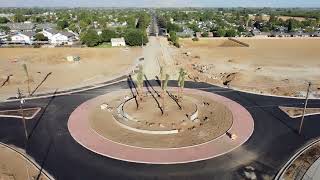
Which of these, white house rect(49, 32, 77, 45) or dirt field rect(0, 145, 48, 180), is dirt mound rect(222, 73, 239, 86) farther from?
white house rect(49, 32, 77, 45)

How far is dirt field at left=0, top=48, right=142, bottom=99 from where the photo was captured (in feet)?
159

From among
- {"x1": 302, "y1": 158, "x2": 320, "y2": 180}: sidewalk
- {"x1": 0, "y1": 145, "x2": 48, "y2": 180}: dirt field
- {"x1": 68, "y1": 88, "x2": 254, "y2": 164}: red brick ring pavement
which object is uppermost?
{"x1": 68, "y1": 88, "x2": 254, "y2": 164}: red brick ring pavement

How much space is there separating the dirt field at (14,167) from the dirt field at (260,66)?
31.6m

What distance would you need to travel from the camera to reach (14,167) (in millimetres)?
24516

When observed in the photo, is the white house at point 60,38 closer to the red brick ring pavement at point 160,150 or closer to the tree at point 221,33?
the tree at point 221,33

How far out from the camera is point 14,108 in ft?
123

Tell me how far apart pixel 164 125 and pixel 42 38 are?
81.5 meters

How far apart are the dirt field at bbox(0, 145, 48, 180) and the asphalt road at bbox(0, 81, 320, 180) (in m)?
0.95

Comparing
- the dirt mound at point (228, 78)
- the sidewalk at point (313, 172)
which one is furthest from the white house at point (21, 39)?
the sidewalk at point (313, 172)

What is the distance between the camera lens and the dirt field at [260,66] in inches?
1866

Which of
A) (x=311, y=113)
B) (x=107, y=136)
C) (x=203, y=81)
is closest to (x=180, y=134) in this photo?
(x=107, y=136)

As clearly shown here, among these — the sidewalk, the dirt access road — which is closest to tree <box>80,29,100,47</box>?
the dirt access road

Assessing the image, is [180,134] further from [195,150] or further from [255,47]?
[255,47]

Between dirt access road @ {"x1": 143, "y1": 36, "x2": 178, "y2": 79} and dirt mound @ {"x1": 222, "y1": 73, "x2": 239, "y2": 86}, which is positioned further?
dirt access road @ {"x1": 143, "y1": 36, "x2": 178, "y2": 79}
